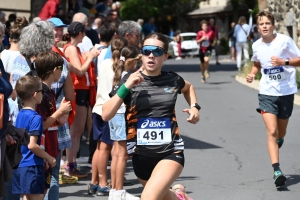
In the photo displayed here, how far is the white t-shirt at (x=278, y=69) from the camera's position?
29.3 ft

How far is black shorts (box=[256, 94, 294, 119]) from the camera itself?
29.2ft

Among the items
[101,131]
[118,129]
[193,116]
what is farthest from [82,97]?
[193,116]

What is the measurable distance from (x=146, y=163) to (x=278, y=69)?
11.1 feet

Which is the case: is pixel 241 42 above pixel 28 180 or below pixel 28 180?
below

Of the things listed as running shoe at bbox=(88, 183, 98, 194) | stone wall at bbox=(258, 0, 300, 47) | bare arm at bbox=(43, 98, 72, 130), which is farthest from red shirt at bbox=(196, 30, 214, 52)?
bare arm at bbox=(43, 98, 72, 130)

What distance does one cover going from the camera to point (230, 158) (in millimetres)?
10633

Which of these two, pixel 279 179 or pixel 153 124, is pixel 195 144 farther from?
pixel 153 124

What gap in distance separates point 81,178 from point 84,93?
1116mm

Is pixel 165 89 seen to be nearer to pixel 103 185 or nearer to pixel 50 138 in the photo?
pixel 50 138

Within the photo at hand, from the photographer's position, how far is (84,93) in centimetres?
968

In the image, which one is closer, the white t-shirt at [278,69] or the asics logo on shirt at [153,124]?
the asics logo on shirt at [153,124]

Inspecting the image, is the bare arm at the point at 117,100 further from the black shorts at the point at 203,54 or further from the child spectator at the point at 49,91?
the black shorts at the point at 203,54

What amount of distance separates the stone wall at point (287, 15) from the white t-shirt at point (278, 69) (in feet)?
36.6

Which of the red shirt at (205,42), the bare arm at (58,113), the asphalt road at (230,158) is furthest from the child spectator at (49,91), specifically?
the red shirt at (205,42)
